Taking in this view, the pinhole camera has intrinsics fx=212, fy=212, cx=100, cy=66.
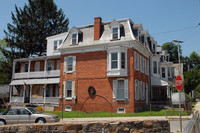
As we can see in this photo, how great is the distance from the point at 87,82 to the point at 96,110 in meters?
3.57

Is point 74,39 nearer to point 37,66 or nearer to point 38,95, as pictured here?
point 37,66

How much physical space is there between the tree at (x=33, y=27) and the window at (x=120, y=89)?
87.1 ft

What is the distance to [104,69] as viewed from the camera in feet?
82.1

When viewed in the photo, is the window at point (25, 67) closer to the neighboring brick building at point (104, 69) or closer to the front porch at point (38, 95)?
the front porch at point (38, 95)

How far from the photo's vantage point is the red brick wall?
2378 centimetres

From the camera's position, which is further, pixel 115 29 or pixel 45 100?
pixel 45 100

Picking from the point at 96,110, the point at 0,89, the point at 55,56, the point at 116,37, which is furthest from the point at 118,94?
the point at 0,89

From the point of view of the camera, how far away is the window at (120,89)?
23.7 metres

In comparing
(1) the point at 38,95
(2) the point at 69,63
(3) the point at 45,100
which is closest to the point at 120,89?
(2) the point at 69,63

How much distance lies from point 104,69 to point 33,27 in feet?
88.2

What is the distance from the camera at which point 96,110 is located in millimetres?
24719

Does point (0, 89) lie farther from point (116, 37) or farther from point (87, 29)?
point (116, 37)

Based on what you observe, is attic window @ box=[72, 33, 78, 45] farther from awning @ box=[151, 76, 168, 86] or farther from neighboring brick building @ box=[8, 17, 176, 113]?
awning @ box=[151, 76, 168, 86]

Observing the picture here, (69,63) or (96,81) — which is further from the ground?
(69,63)
